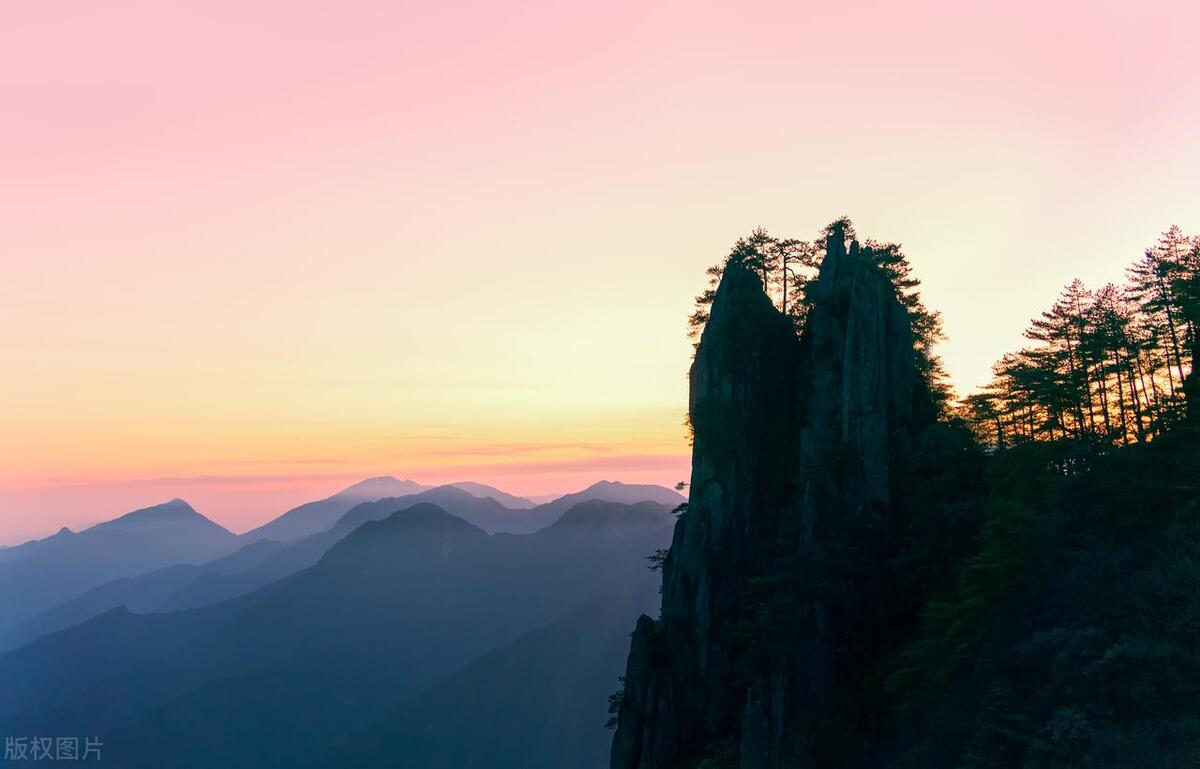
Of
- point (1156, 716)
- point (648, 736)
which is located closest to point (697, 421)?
point (648, 736)

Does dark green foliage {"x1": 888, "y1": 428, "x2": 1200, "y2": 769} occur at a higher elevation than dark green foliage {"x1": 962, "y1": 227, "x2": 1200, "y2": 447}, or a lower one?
lower

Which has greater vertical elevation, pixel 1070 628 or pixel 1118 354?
pixel 1118 354

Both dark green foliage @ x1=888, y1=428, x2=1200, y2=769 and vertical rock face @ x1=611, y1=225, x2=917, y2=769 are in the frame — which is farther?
vertical rock face @ x1=611, y1=225, x2=917, y2=769

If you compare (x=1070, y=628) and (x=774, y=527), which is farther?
(x=774, y=527)

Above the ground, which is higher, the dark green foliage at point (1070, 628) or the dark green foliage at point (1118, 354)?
the dark green foliage at point (1118, 354)

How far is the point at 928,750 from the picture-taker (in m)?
38.8

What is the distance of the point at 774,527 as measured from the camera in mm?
66562

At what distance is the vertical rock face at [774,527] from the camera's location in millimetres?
53031

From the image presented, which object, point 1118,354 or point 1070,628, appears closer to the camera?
point 1070,628

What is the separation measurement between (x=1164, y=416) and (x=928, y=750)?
36630 mm

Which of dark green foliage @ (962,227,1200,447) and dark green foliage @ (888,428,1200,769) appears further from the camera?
dark green foliage @ (962,227,1200,447)

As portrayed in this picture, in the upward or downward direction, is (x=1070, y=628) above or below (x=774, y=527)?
below

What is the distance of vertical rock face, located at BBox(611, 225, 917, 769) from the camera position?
5303cm

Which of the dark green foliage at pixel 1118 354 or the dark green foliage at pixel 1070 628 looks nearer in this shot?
the dark green foliage at pixel 1070 628
